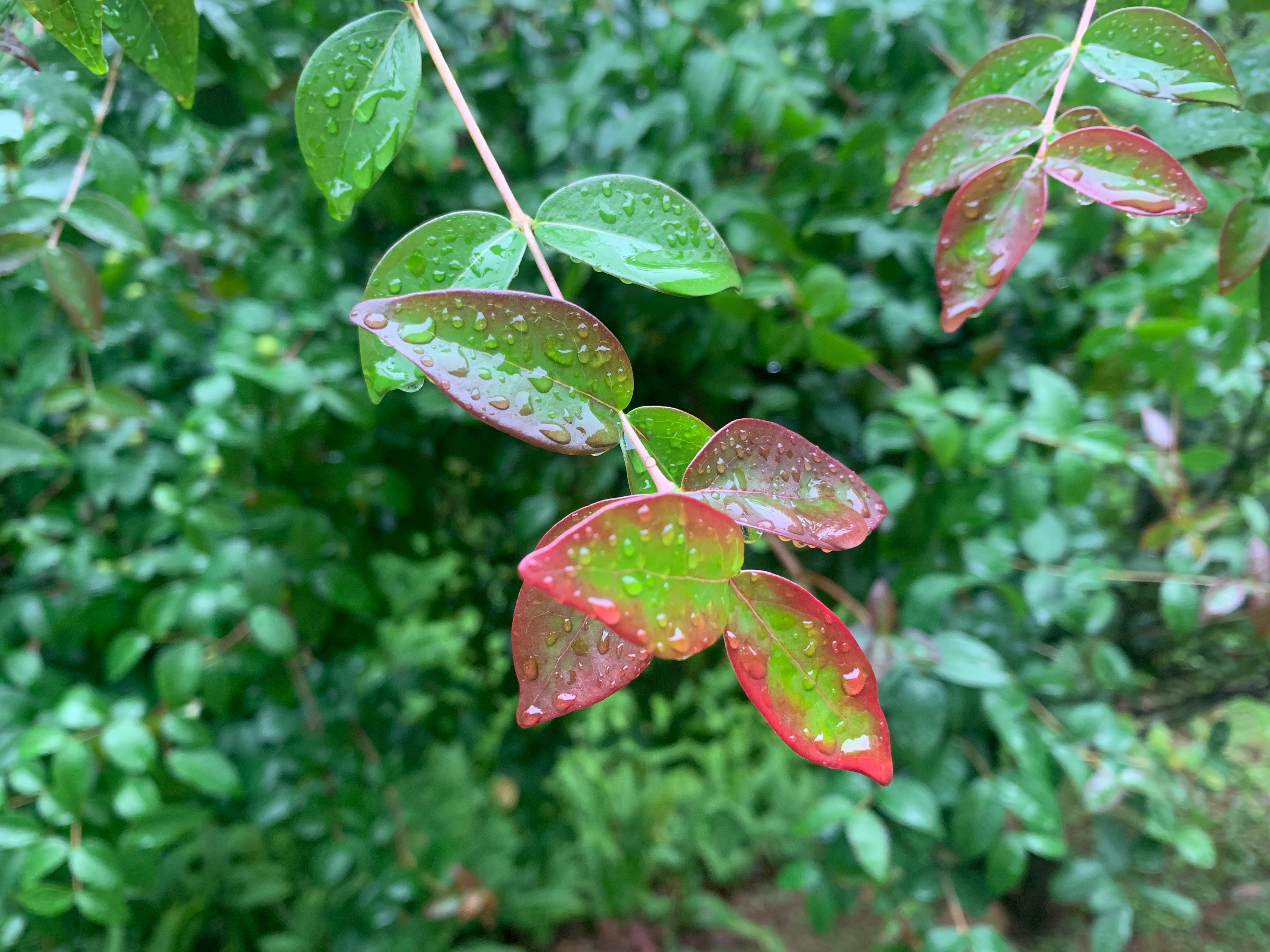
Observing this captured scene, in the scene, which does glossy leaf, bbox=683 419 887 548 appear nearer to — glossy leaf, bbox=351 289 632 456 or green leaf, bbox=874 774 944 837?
glossy leaf, bbox=351 289 632 456

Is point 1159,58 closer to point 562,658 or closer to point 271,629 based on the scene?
point 562,658

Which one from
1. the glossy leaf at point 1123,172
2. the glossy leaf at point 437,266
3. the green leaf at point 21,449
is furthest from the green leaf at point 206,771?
the glossy leaf at point 1123,172

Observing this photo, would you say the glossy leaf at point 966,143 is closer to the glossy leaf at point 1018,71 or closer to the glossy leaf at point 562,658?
the glossy leaf at point 1018,71

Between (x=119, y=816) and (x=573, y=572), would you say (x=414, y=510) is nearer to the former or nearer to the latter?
(x=119, y=816)

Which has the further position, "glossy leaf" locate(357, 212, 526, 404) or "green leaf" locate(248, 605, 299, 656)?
"green leaf" locate(248, 605, 299, 656)

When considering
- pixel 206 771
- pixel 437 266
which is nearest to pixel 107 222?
pixel 437 266

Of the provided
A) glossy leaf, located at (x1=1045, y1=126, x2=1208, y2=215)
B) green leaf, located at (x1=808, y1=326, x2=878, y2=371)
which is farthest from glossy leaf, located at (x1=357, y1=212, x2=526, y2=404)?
green leaf, located at (x1=808, y1=326, x2=878, y2=371)

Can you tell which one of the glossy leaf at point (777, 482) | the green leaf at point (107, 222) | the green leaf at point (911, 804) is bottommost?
the green leaf at point (911, 804)
